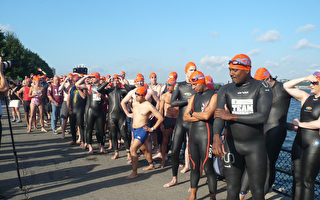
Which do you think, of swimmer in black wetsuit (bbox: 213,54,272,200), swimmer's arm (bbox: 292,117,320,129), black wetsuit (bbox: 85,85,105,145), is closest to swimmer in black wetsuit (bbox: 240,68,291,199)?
swimmer's arm (bbox: 292,117,320,129)

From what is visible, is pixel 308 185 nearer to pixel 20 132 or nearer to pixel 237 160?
pixel 237 160

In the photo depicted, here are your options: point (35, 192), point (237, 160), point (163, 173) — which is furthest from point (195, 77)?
point (35, 192)

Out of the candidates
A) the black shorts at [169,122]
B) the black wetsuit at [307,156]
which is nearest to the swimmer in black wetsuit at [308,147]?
the black wetsuit at [307,156]

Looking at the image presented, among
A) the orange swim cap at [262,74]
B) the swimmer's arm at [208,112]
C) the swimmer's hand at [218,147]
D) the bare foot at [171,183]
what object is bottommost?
the bare foot at [171,183]

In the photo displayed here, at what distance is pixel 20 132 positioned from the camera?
39.0ft

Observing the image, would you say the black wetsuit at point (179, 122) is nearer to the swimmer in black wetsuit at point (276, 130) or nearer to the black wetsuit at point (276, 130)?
the swimmer in black wetsuit at point (276, 130)

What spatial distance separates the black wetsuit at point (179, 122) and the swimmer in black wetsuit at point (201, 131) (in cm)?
88

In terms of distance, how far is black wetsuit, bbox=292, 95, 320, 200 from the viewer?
3760 mm

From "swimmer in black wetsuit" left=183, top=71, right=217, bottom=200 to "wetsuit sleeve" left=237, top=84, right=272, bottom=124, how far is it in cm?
101

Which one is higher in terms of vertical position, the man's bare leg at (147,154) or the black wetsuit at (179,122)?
the black wetsuit at (179,122)

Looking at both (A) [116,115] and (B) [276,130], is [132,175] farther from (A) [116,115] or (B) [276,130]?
(B) [276,130]

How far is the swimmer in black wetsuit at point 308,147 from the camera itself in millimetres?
3760

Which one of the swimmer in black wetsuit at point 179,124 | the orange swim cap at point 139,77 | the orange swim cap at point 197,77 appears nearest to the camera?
the orange swim cap at point 197,77

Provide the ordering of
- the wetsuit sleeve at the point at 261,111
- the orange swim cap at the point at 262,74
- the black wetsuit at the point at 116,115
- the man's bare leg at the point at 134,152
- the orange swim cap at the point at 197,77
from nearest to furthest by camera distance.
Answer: the wetsuit sleeve at the point at 261,111, the orange swim cap at the point at 197,77, the orange swim cap at the point at 262,74, the man's bare leg at the point at 134,152, the black wetsuit at the point at 116,115
